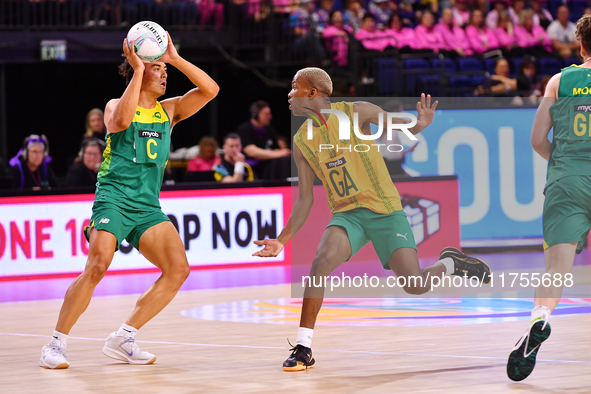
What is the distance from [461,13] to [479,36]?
0.72 metres

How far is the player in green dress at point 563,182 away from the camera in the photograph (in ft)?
17.3

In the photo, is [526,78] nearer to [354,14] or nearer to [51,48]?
[354,14]

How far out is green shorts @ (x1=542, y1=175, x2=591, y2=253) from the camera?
17.4ft

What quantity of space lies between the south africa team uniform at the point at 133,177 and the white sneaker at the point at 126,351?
2.08 feet

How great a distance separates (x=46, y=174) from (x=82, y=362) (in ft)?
22.0

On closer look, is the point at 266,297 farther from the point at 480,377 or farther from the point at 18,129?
the point at 18,129

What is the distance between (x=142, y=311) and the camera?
6.45m

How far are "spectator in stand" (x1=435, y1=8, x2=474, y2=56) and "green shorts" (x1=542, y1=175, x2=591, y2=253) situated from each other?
13.5m

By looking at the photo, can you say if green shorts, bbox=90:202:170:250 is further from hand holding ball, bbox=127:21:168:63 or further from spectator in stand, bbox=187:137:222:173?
spectator in stand, bbox=187:137:222:173

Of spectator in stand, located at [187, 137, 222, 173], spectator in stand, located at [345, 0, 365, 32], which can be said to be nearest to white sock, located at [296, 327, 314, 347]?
spectator in stand, located at [187, 137, 222, 173]

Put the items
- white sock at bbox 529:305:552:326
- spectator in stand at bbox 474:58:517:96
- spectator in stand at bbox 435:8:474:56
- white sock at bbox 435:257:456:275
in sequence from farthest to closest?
spectator in stand at bbox 435:8:474:56 → spectator in stand at bbox 474:58:517:96 → white sock at bbox 435:257:456:275 → white sock at bbox 529:305:552:326

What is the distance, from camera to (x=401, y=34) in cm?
1848

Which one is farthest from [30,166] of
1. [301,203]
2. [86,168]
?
[301,203]

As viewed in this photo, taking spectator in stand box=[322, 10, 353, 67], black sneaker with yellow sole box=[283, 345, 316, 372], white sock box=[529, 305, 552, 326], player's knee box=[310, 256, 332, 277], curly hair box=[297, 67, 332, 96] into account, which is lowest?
black sneaker with yellow sole box=[283, 345, 316, 372]
